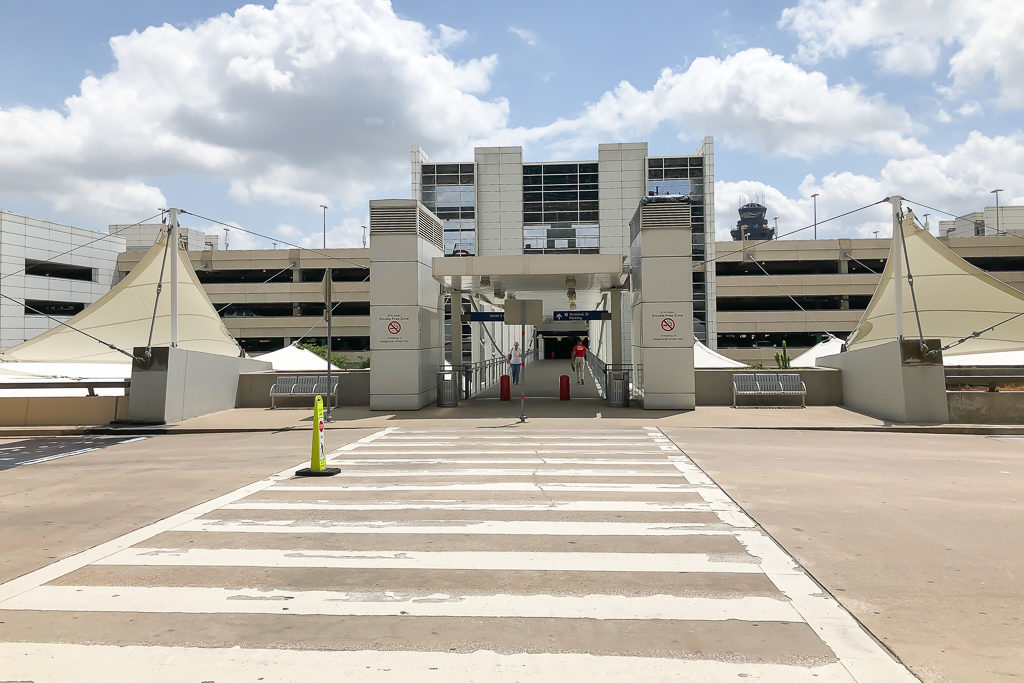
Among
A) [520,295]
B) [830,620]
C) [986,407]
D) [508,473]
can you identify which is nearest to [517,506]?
[508,473]

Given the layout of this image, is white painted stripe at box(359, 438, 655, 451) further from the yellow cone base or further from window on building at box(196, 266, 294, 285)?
window on building at box(196, 266, 294, 285)

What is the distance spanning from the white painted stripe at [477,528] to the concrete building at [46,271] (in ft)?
194

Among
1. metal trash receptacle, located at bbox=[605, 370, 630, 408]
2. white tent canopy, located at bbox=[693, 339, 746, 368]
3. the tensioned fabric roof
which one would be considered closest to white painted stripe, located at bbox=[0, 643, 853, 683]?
metal trash receptacle, located at bbox=[605, 370, 630, 408]

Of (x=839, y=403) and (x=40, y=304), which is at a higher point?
(x=40, y=304)

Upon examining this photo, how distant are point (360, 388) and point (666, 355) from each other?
9.71m

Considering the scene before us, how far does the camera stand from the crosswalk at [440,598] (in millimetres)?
4254

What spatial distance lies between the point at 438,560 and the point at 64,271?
7604 cm

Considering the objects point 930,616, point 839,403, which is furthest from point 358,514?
point 839,403

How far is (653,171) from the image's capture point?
71.3 meters

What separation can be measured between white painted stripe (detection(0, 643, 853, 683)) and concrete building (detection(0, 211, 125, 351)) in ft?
204

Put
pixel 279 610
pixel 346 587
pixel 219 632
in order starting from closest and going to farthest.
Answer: pixel 219 632
pixel 279 610
pixel 346 587

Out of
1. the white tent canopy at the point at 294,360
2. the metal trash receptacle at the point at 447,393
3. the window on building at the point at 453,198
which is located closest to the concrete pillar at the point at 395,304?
the metal trash receptacle at the point at 447,393

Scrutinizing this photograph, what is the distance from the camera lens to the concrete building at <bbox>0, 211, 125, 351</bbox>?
197 feet

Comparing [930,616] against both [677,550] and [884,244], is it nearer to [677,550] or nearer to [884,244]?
[677,550]
